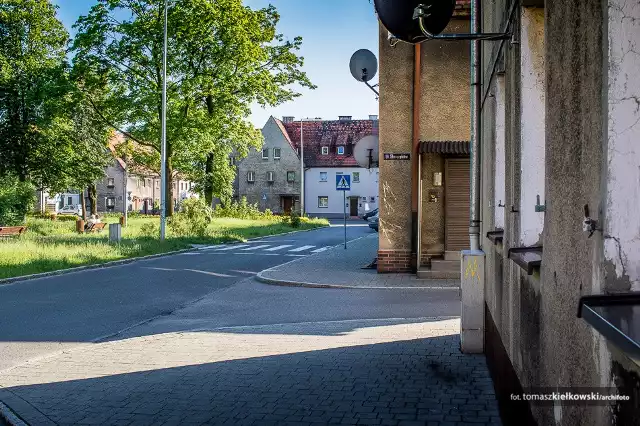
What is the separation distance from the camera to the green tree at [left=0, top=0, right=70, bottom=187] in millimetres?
48656

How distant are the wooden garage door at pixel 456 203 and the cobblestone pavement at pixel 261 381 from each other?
784 centimetres

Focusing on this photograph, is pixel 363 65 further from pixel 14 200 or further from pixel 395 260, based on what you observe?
pixel 14 200

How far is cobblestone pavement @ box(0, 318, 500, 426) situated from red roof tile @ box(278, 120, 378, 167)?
70341 millimetres

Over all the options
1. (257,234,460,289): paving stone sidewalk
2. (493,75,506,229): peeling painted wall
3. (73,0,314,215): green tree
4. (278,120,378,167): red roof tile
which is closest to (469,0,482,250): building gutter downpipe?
(493,75,506,229): peeling painted wall

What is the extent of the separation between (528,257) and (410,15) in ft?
7.18

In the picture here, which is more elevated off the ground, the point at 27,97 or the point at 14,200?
the point at 27,97

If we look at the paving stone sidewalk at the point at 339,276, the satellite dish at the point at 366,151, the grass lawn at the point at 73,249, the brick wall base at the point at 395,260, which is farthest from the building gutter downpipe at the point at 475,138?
the grass lawn at the point at 73,249

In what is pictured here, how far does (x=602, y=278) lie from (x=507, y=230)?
3277mm

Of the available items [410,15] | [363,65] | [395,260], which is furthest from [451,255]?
[410,15]

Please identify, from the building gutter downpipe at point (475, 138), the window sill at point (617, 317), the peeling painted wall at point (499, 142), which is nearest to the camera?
the window sill at point (617, 317)

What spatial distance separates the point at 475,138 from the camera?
7902 millimetres

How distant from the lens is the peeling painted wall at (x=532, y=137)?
4883mm

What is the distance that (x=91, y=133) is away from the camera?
58000 mm

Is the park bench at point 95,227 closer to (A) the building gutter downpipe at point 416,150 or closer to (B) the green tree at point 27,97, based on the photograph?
(B) the green tree at point 27,97
